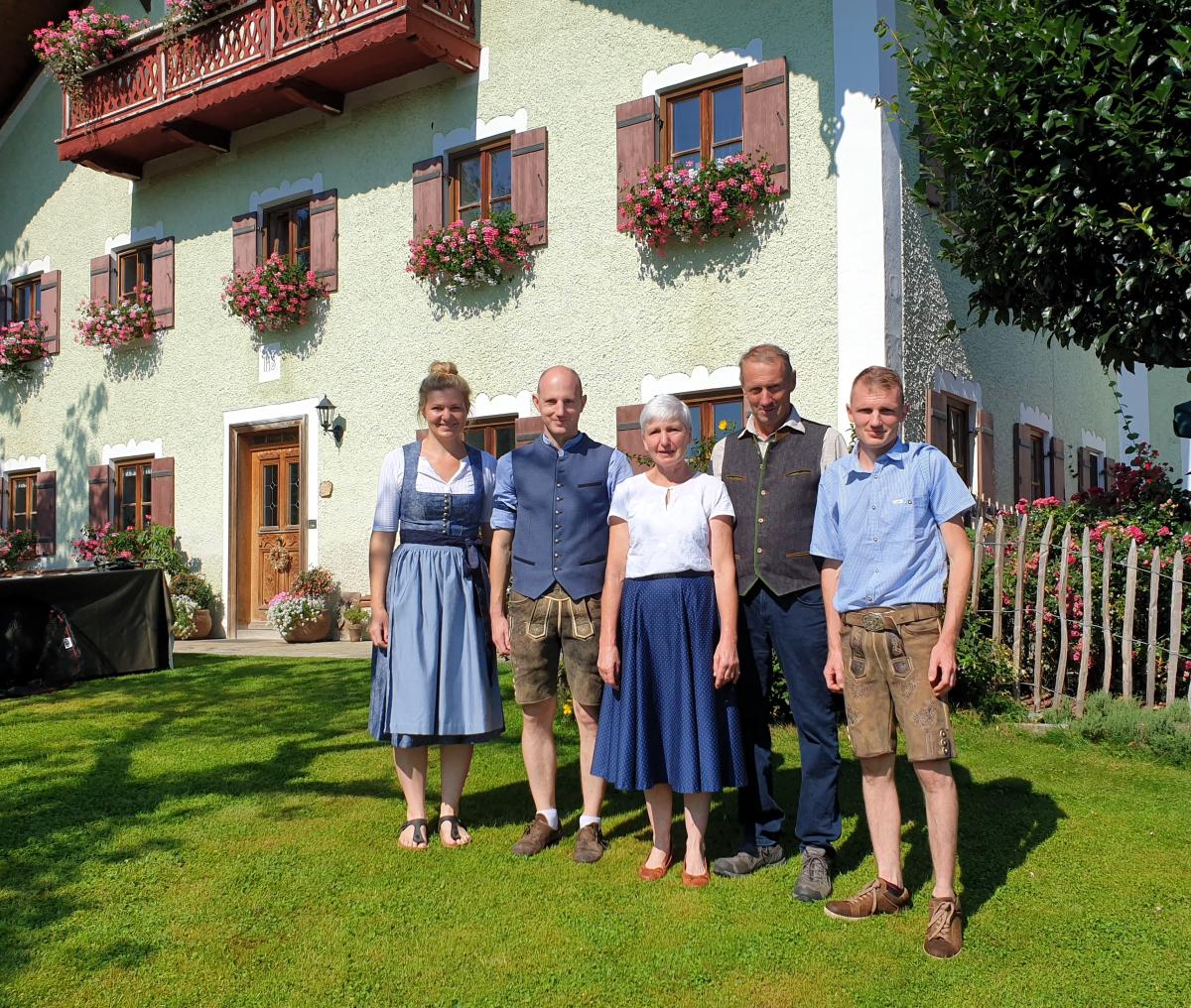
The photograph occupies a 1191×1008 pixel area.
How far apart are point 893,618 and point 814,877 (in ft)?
3.14

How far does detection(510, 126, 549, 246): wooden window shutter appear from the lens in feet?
31.3

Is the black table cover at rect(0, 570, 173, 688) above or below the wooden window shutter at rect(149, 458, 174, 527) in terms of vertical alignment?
below

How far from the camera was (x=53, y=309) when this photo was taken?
1396 cm

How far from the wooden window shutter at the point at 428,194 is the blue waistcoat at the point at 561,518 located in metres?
6.78

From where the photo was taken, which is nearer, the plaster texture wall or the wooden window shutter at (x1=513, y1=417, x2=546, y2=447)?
the plaster texture wall

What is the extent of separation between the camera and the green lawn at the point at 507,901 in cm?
281

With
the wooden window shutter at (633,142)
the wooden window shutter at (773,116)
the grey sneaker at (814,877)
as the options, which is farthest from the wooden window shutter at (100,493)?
the grey sneaker at (814,877)

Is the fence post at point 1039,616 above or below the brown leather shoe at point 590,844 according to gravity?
above

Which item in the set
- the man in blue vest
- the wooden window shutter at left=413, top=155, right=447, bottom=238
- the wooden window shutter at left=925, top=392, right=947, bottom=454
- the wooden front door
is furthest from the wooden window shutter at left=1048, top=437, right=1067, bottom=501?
the man in blue vest

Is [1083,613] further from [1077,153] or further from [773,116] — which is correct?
[773,116]

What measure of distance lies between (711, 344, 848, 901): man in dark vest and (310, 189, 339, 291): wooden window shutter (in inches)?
327

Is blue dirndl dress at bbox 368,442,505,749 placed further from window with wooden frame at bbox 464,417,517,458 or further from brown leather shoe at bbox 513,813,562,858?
window with wooden frame at bbox 464,417,517,458

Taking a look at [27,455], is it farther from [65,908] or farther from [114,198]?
[65,908]

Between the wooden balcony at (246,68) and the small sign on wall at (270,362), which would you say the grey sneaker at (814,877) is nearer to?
the wooden balcony at (246,68)
